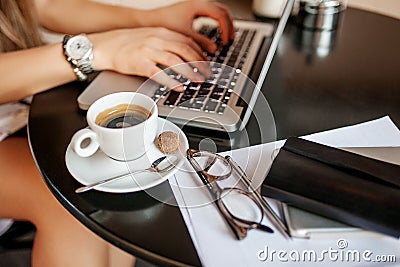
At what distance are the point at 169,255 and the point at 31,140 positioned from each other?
29cm

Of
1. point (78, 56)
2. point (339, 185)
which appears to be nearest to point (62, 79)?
point (78, 56)

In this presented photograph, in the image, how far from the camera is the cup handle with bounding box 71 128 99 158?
23.6 inches

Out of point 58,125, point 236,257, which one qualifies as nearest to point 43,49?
point 58,125

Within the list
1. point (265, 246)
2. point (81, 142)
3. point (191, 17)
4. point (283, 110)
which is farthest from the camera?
point (191, 17)

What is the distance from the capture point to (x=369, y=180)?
54 centimetres

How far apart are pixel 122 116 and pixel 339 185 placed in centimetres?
30

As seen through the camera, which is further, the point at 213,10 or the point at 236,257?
the point at 213,10

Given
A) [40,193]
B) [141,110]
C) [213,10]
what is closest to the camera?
[141,110]

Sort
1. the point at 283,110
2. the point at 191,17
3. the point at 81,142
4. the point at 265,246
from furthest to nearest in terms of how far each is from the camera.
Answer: the point at 191,17 < the point at 283,110 < the point at 81,142 < the point at 265,246

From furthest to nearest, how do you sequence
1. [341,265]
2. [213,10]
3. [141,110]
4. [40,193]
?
[213,10] → [40,193] → [141,110] → [341,265]

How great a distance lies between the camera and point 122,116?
0.65 meters

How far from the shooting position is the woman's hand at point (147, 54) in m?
0.80

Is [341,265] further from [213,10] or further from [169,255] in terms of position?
[213,10]

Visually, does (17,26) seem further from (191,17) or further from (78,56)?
(191,17)
